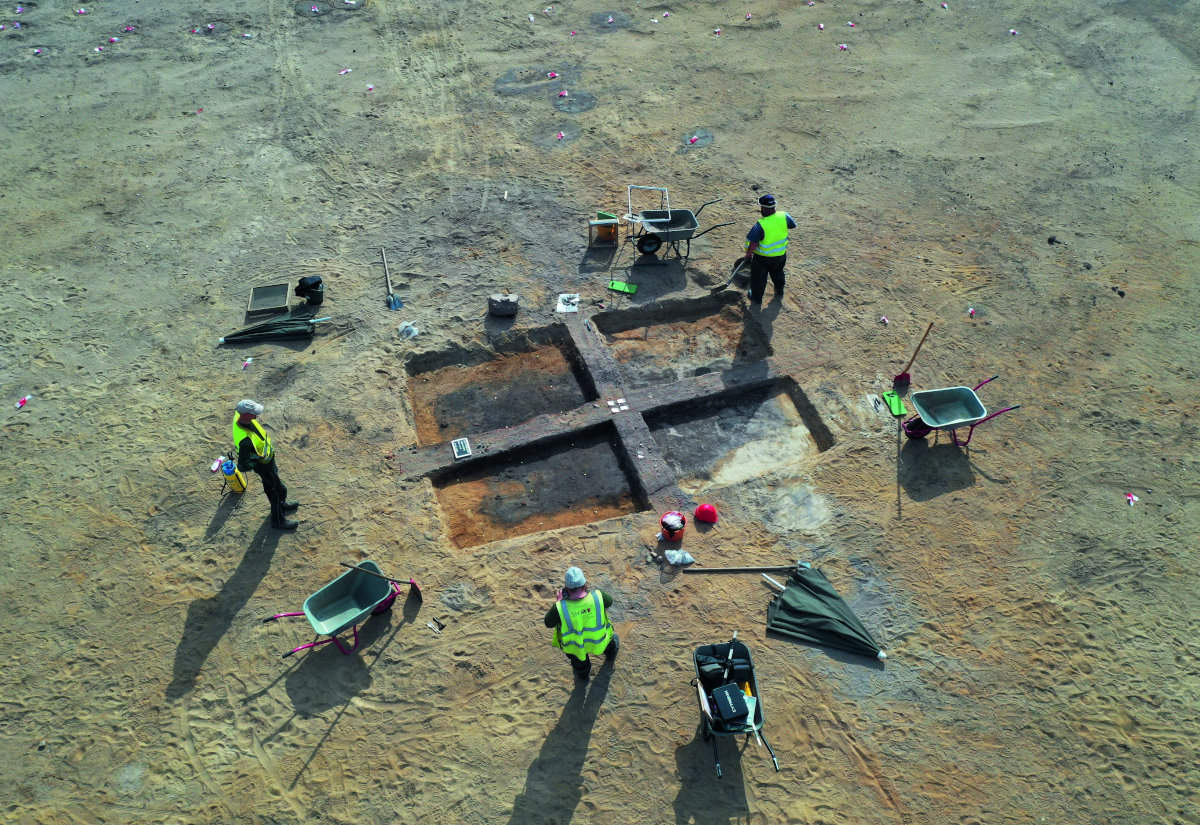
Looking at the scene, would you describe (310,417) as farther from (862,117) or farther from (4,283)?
(862,117)

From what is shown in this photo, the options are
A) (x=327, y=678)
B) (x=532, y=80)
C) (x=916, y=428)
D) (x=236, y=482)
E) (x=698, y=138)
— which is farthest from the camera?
(x=532, y=80)

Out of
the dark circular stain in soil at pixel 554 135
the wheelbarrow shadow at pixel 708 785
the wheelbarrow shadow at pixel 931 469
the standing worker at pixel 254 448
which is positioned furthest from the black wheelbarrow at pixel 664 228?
the wheelbarrow shadow at pixel 708 785

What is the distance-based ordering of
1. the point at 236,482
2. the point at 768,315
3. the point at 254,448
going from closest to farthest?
the point at 254,448, the point at 236,482, the point at 768,315

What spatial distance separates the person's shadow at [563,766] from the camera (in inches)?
270

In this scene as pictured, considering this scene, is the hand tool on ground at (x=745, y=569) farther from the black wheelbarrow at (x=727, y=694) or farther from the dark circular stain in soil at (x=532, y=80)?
the dark circular stain in soil at (x=532, y=80)

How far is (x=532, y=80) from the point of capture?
16.2 metres

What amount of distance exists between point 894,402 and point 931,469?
3.68ft

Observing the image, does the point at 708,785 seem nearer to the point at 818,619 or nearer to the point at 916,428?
the point at 818,619

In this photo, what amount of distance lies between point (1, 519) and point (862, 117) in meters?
15.9

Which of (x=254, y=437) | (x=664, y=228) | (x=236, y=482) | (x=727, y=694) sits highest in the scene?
(x=664, y=228)

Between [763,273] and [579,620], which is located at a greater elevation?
[763,273]

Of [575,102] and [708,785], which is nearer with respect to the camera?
[708,785]

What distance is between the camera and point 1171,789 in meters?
6.98

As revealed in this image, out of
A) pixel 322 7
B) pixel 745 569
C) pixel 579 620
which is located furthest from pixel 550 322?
pixel 322 7
